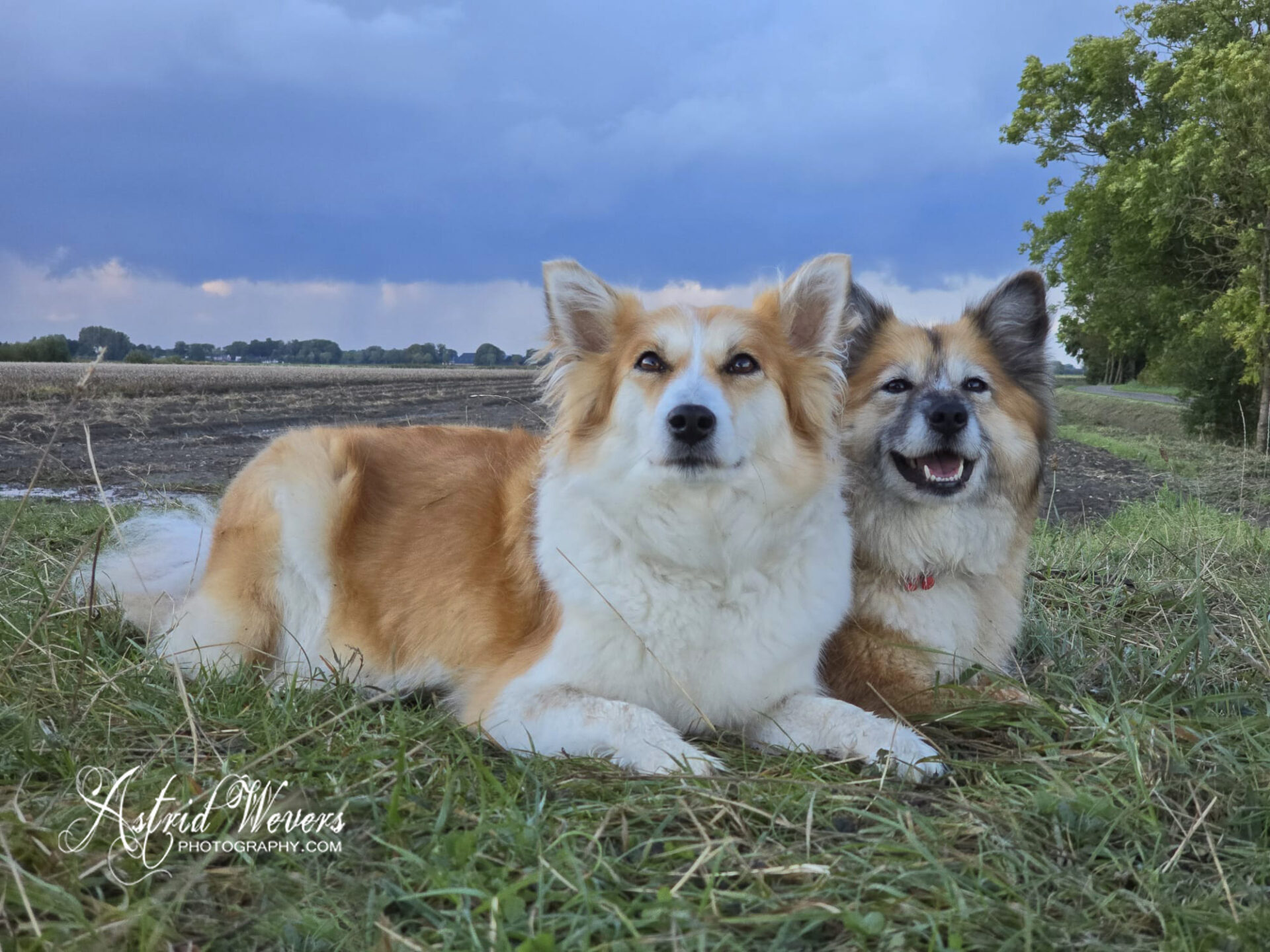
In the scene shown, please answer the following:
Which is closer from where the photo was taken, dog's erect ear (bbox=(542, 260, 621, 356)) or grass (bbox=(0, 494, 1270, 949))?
grass (bbox=(0, 494, 1270, 949))

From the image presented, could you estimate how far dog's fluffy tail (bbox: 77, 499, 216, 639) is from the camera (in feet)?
13.5

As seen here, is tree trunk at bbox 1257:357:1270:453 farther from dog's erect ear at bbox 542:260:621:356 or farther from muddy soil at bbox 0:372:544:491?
dog's erect ear at bbox 542:260:621:356

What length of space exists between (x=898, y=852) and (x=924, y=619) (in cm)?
142

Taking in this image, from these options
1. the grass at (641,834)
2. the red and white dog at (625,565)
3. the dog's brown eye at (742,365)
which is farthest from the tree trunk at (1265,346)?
the dog's brown eye at (742,365)

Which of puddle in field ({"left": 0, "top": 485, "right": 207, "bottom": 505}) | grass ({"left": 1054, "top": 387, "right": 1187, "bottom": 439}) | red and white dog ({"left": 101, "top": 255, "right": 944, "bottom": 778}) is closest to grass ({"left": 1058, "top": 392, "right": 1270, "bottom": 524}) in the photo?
grass ({"left": 1054, "top": 387, "right": 1187, "bottom": 439})

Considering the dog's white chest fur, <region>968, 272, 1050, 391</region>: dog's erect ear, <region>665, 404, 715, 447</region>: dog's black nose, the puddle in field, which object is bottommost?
the puddle in field

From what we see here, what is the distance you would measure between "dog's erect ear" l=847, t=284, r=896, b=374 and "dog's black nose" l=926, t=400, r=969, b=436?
0.48 meters

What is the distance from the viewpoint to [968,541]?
360cm

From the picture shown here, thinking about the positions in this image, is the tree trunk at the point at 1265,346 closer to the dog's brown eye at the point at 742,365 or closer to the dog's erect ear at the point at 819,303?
the dog's erect ear at the point at 819,303

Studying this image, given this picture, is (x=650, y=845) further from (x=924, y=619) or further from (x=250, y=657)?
(x=250, y=657)

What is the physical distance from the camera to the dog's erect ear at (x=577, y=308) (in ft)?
10.9

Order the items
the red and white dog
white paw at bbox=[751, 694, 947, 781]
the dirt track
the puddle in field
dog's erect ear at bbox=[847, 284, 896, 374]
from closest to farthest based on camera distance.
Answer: white paw at bbox=[751, 694, 947, 781]
the red and white dog
dog's erect ear at bbox=[847, 284, 896, 374]
the puddle in field
the dirt track

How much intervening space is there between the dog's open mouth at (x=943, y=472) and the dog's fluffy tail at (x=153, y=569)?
3.21m

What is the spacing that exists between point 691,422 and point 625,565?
0.59m
